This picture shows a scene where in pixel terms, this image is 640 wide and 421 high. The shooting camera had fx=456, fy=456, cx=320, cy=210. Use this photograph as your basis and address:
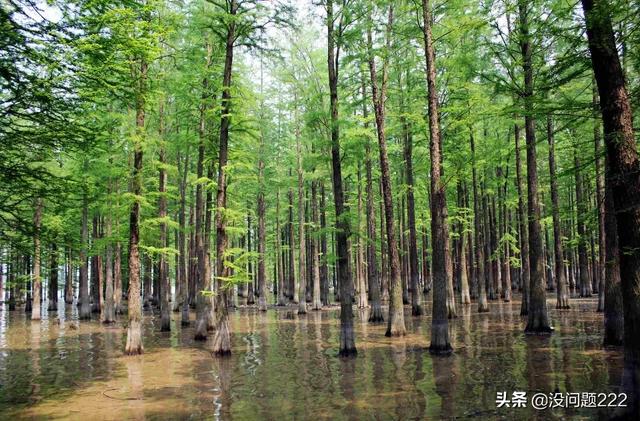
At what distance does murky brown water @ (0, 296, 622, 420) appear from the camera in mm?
9680

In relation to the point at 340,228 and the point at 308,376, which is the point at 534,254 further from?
the point at 308,376

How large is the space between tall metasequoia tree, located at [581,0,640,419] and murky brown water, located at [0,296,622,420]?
1349 millimetres

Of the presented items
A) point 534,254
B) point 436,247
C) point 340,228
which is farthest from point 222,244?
point 534,254

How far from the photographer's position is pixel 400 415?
8797mm

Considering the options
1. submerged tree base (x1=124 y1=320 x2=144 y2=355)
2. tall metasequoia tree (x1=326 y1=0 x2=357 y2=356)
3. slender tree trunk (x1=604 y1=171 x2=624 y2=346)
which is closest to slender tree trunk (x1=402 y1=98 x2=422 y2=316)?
tall metasequoia tree (x1=326 y1=0 x2=357 y2=356)

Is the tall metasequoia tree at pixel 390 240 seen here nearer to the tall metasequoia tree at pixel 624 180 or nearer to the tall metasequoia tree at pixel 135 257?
the tall metasequoia tree at pixel 135 257

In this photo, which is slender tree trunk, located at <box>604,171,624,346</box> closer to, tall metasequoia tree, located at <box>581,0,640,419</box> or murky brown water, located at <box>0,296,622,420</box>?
murky brown water, located at <box>0,296,622,420</box>

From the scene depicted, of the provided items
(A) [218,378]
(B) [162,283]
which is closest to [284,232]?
(B) [162,283]

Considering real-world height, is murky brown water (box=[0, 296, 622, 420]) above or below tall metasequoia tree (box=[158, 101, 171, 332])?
below

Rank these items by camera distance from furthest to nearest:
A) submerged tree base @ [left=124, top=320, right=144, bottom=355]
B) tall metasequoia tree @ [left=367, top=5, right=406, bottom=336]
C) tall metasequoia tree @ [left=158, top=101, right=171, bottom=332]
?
tall metasequoia tree @ [left=158, top=101, right=171, bottom=332] → tall metasequoia tree @ [left=367, top=5, right=406, bottom=336] → submerged tree base @ [left=124, top=320, right=144, bottom=355]

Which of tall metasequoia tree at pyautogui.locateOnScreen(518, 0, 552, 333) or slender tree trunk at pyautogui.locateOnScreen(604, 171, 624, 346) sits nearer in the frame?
slender tree trunk at pyautogui.locateOnScreen(604, 171, 624, 346)

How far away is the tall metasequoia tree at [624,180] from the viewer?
24.5 ft

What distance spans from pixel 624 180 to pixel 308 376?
9208 millimetres

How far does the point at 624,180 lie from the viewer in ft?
24.6
